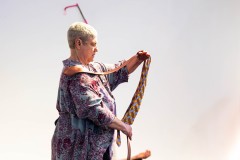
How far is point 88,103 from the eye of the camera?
1.27 meters

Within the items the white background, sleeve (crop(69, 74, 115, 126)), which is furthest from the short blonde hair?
the white background

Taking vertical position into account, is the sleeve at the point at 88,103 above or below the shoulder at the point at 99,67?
below

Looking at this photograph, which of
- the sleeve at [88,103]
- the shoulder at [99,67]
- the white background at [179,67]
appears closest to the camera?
the sleeve at [88,103]

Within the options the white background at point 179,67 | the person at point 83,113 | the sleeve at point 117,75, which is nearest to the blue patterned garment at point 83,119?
the person at point 83,113

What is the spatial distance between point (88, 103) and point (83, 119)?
88 mm

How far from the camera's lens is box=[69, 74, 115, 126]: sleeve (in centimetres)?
127

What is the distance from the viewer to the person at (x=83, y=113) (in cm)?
128

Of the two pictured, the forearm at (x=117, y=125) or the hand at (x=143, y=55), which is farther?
the hand at (x=143, y=55)

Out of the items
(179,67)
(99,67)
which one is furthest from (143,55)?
(179,67)

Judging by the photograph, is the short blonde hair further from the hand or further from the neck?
the hand

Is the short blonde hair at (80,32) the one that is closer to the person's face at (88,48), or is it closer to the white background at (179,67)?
the person's face at (88,48)

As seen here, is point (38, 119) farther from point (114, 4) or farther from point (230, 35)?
point (230, 35)

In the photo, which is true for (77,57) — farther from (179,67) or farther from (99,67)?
(179,67)

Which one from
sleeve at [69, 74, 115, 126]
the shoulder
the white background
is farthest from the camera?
the white background
